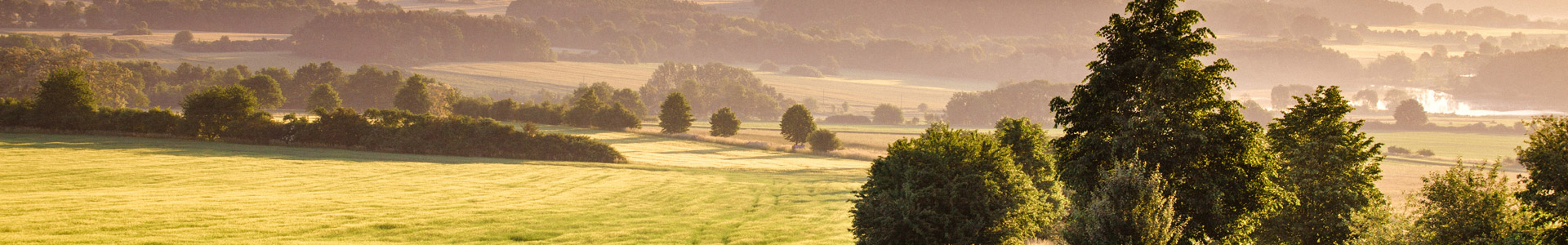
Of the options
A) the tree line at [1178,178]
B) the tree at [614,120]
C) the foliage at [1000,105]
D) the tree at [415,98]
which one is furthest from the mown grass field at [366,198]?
the foliage at [1000,105]

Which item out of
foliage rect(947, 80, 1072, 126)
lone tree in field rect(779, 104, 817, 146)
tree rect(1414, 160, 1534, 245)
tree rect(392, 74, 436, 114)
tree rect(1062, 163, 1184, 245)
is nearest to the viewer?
tree rect(1062, 163, 1184, 245)

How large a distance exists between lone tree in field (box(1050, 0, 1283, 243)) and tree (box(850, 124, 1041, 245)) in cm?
439

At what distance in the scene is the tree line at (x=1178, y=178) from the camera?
18.9m

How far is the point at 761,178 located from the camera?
56250mm

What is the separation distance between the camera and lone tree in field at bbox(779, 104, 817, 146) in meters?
93.9

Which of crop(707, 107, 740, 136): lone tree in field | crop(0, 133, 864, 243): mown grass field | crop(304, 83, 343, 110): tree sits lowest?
crop(0, 133, 864, 243): mown grass field

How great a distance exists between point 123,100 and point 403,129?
8433cm

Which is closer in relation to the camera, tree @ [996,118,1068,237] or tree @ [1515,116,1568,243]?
tree @ [1515,116,1568,243]

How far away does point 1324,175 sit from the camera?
24766 mm

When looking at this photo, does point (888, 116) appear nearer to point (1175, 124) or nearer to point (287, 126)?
point (287, 126)

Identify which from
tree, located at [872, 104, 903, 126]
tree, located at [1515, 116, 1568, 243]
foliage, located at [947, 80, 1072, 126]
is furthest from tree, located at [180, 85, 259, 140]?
foliage, located at [947, 80, 1072, 126]

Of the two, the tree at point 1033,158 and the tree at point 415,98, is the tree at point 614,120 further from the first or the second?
the tree at point 1033,158

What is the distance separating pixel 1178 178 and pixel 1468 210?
37.0 ft

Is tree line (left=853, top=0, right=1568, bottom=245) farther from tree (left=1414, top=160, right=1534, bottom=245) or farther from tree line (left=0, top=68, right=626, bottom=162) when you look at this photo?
tree line (left=0, top=68, right=626, bottom=162)
